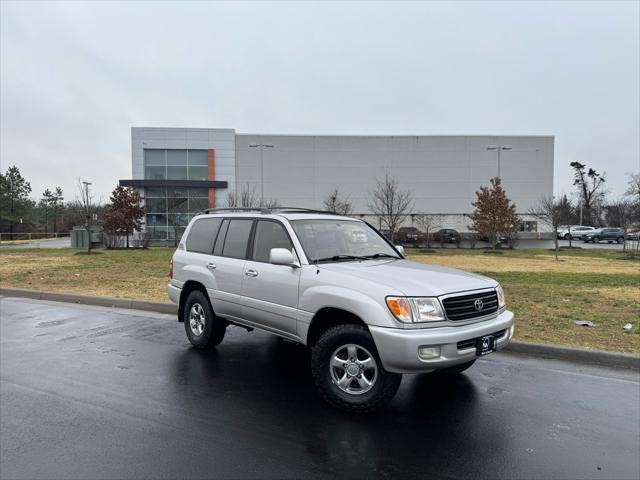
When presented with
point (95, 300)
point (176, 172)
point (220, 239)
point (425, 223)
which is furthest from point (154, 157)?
point (220, 239)

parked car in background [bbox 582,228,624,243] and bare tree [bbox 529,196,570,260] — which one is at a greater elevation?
bare tree [bbox 529,196,570,260]

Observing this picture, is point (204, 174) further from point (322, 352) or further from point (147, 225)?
point (322, 352)

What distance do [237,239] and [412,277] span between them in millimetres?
2434

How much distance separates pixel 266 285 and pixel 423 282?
1.77m

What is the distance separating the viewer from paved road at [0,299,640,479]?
10.4 feet

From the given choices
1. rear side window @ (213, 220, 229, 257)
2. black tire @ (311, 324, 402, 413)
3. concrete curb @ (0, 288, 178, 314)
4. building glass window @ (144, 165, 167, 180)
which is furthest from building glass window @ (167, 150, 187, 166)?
black tire @ (311, 324, 402, 413)

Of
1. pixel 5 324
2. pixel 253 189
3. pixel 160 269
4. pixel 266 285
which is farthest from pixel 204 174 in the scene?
pixel 266 285

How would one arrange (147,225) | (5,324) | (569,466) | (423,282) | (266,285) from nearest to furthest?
(569,466)
(423,282)
(266,285)
(5,324)
(147,225)

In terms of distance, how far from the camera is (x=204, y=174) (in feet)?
A: 148

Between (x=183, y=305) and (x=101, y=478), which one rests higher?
(x=183, y=305)

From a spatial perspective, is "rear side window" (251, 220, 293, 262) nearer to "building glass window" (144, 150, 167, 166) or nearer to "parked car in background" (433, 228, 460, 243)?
"parked car in background" (433, 228, 460, 243)

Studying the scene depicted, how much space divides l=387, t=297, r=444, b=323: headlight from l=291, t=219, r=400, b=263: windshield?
1141 mm

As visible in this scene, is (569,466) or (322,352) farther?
(322,352)

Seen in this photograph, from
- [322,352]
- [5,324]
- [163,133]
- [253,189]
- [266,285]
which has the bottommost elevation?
[5,324]
